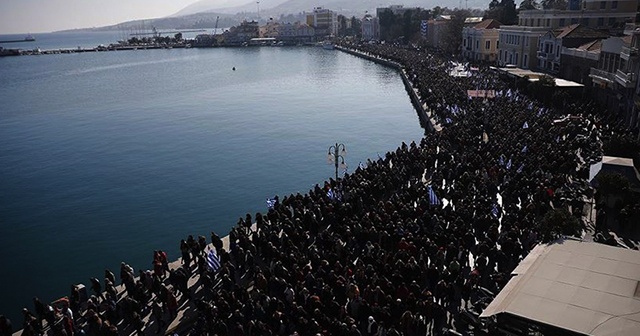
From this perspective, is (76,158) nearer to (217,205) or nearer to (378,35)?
(217,205)

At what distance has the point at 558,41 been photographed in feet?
151

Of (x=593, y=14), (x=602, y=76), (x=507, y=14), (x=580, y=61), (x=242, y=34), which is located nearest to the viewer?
(x=602, y=76)

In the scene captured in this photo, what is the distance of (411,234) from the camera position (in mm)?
14039

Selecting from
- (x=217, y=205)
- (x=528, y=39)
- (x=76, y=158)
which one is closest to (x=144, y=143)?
(x=76, y=158)

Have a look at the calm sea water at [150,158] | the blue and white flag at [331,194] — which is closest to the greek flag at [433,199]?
the blue and white flag at [331,194]

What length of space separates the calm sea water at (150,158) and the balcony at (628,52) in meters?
14.5

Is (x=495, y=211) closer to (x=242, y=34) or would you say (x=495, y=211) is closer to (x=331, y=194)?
(x=331, y=194)

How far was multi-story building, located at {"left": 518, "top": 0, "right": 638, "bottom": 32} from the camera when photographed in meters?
52.0

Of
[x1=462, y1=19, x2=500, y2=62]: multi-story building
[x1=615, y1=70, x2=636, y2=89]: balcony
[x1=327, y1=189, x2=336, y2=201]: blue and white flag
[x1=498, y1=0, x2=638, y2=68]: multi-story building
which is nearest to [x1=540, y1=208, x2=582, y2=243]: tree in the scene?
[x1=327, y1=189, x2=336, y2=201]: blue and white flag

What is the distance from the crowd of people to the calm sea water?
5.86 metres

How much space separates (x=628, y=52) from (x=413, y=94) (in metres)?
24.2

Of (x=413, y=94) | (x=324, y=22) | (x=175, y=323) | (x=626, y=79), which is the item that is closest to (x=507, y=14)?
(x=413, y=94)

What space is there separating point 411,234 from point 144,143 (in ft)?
99.9

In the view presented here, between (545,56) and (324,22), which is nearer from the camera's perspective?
(545,56)
